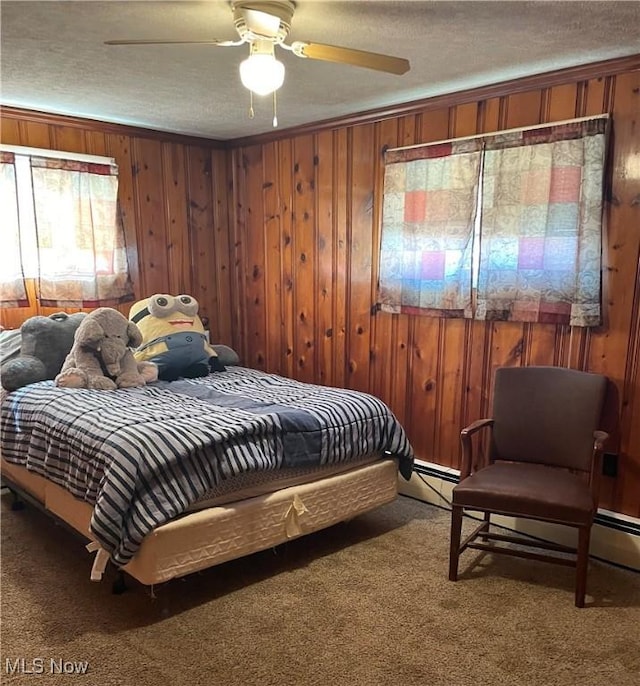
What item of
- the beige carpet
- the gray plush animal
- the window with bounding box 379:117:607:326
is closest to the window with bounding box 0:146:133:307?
the gray plush animal

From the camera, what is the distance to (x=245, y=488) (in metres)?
2.54

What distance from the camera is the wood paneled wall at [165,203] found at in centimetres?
371

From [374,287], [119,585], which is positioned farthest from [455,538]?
[374,287]

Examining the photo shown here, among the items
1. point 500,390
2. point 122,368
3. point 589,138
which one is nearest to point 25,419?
point 122,368

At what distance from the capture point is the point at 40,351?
11.0 ft

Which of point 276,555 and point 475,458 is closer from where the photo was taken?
point 276,555

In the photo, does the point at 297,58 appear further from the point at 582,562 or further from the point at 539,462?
the point at 582,562

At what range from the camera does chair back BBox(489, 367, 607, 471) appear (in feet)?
8.82

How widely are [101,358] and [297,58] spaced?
183 centimetres

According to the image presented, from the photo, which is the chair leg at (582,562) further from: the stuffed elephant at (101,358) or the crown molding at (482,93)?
the stuffed elephant at (101,358)

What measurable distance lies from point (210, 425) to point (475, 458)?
1554 millimetres

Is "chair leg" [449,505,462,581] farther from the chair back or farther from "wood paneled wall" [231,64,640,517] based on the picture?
"wood paneled wall" [231,64,640,517]

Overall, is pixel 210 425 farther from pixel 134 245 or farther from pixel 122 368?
pixel 134 245

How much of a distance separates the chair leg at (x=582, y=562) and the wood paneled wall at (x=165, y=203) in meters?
3.07
